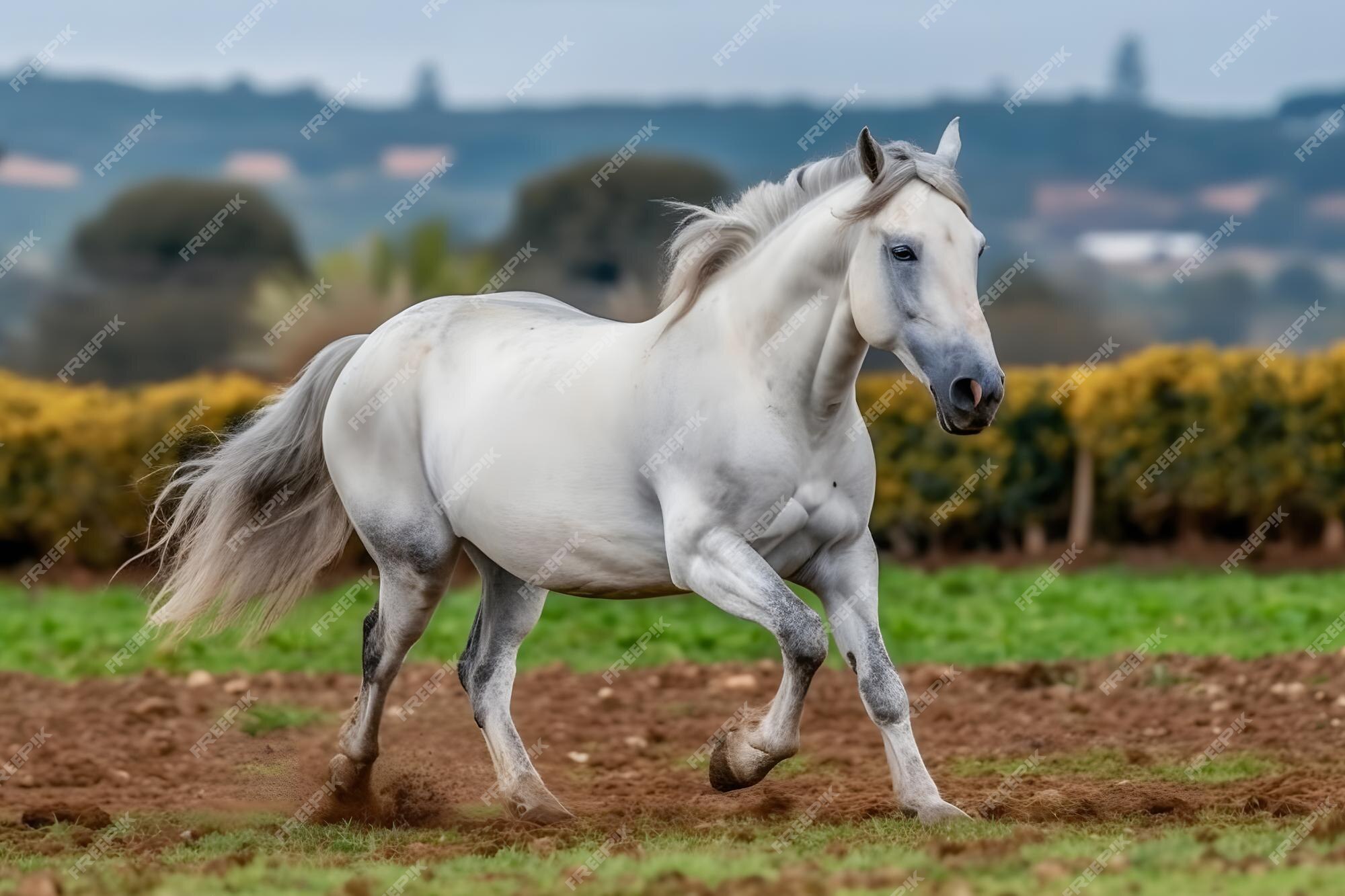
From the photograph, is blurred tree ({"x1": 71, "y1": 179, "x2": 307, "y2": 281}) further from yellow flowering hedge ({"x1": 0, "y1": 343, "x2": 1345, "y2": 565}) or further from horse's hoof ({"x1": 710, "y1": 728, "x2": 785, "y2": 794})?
horse's hoof ({"x1": 710, "y1": 728, "x2": 785, "y2": 794})

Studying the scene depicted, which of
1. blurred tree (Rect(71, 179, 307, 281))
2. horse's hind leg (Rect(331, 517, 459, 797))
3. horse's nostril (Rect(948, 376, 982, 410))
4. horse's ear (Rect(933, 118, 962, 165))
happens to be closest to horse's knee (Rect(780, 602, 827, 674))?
horse's nostril (Rect(948, 376, 982, 410))

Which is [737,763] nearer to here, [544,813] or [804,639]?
[804,639]

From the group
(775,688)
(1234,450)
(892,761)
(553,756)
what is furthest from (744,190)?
(1234,450)

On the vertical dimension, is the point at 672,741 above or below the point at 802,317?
below

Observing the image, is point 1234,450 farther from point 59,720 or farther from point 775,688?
point 59,720

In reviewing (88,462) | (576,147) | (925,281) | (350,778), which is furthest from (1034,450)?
(576,147)

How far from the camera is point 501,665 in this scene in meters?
6.50

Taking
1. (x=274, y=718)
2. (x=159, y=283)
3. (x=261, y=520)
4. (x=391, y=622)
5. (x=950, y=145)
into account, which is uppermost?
(x=950, y=145)

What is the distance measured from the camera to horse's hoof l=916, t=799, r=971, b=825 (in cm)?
520

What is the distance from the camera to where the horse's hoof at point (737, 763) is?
5.41 m

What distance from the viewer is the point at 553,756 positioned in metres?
7.74

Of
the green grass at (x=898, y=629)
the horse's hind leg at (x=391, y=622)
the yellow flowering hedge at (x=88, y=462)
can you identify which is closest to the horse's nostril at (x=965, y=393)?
the horse's hind leg at (x=391, y=622)

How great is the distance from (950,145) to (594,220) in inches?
1743

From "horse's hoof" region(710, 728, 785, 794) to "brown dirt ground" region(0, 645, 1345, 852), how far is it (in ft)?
0.49
